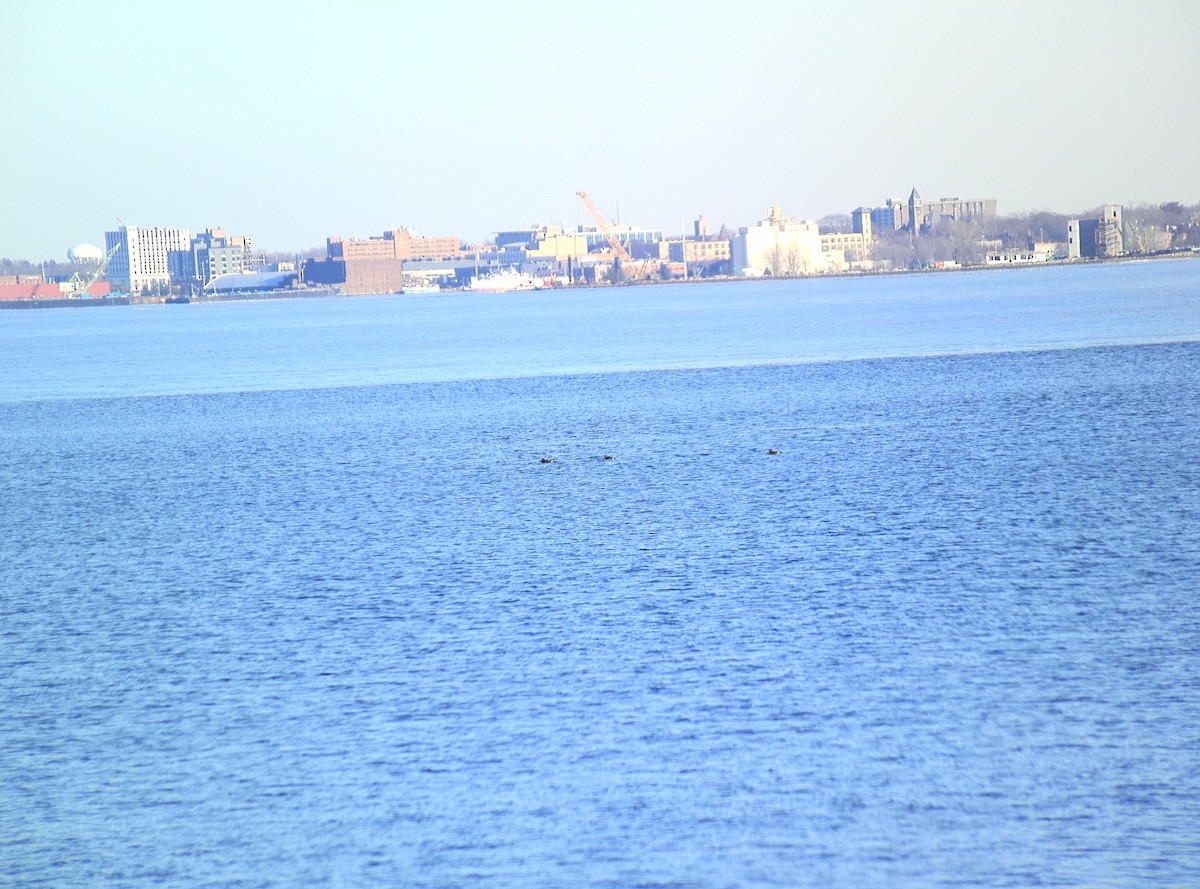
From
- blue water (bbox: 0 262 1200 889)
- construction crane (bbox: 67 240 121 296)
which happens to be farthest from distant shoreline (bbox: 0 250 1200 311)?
blue water (bbox: 0 262 1200 889)

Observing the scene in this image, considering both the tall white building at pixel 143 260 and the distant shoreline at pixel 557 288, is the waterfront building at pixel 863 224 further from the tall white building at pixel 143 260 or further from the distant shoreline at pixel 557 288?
the tall white building at pixel 143 260

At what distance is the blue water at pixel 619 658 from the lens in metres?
5.71

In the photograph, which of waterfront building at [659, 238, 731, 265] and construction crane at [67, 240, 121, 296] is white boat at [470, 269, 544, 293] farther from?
construction crane at [67, 240, 121, 296]

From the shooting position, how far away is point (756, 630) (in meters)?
8.68

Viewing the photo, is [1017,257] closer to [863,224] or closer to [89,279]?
[863,224]

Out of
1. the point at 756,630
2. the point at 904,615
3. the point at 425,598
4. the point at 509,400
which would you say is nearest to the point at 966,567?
the point at 904,615

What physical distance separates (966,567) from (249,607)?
484cm

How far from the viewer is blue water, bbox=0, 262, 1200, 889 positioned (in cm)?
571

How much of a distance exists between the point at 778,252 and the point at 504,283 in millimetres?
32799

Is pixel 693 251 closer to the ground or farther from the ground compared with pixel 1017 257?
farther from the ground

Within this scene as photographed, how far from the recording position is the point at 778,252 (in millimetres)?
153250

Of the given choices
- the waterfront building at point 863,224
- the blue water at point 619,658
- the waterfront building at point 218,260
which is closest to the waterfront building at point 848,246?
the waterfront building at point 863,224

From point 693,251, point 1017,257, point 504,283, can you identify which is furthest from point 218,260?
point 1017,257

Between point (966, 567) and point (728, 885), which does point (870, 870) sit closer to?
point (728, 885)
